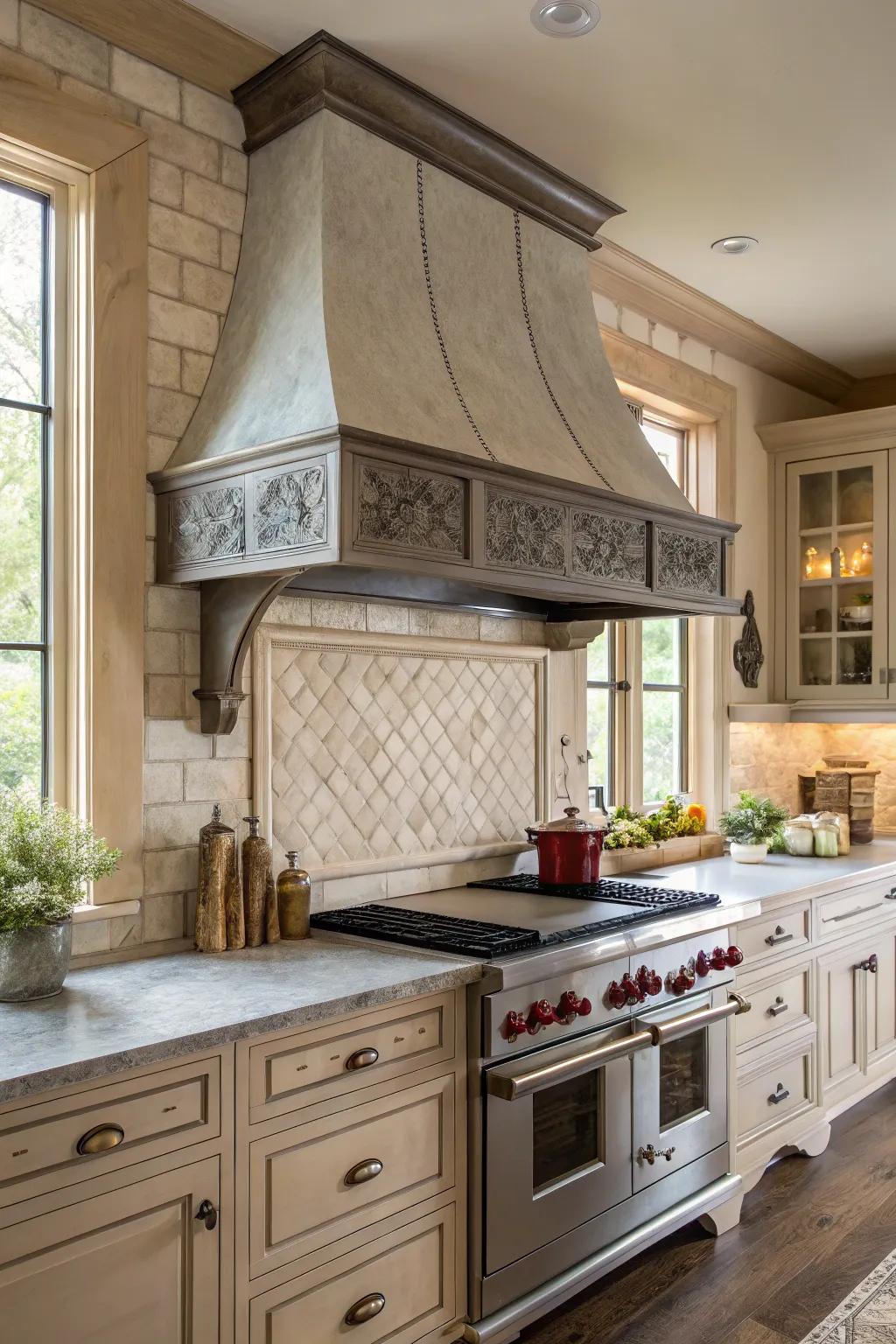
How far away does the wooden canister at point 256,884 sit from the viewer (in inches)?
99.0

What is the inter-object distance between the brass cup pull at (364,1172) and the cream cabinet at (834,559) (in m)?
3.43

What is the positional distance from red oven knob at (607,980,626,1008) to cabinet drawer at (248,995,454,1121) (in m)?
0.50

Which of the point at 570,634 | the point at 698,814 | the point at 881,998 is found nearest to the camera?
the point at 570,634

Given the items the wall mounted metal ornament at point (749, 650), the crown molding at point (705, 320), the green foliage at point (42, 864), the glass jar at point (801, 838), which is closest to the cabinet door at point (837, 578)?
the wall mounted metal ornament at point (749, 650)

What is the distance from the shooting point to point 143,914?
8.05ft

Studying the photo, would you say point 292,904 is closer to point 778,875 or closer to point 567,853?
point 567,853

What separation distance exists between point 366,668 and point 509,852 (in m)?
0.86

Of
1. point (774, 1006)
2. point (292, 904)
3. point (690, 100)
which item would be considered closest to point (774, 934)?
point (774, 1006)

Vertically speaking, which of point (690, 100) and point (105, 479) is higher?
point (690, 100)

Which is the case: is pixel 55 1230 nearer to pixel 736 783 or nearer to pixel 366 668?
pixel 366 668

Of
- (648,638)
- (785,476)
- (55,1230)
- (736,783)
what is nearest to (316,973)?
(55,1230)

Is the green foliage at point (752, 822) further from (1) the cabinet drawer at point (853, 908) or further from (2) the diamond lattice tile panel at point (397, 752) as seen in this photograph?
(2) the diamond lattice tile panel at point (397, 752)

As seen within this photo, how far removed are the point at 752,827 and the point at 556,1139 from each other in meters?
1.95

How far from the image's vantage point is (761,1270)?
2836 mm
